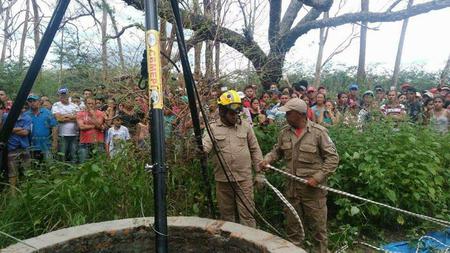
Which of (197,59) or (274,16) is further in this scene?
(274,16)

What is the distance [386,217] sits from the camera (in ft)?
16.5

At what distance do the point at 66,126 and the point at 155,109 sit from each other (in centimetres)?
507

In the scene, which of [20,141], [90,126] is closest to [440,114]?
[90,126]

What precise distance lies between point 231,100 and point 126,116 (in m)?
1.40

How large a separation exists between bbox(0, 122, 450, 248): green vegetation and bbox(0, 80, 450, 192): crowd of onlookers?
0.32 meters

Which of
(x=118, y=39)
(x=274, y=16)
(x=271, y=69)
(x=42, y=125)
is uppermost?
(x=274, y=16)

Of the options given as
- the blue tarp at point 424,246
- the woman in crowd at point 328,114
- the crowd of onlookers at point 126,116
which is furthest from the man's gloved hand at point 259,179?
the woman in crowd at point 328,114

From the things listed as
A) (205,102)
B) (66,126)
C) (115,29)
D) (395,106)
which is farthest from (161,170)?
(395,106)

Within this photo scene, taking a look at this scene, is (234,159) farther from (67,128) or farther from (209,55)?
(67,128)

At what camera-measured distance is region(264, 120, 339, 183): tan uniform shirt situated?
405 cm

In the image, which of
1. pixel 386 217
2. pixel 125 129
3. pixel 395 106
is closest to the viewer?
pixel 386 217

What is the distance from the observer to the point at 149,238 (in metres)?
2.97

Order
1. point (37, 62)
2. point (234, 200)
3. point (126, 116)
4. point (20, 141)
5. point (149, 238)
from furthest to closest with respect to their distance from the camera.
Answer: point (20, 141) < point (126, 116) < point (234, 200) < point (149, 238) < point (37, 62)

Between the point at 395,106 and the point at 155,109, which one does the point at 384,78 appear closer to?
the point at 395,106
